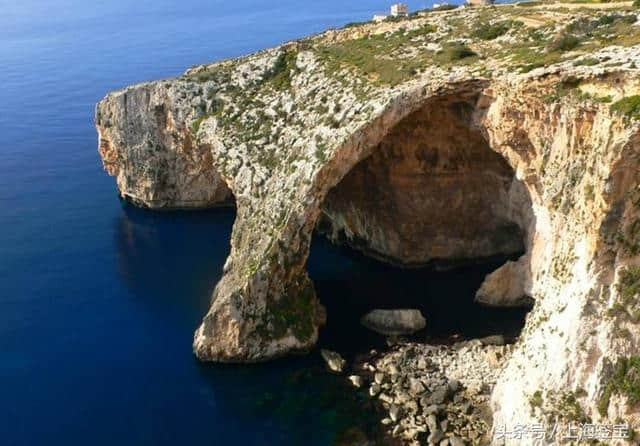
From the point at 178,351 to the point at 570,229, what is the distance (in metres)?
26.4

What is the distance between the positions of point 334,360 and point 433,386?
21.6ft

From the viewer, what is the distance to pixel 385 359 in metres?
41.1

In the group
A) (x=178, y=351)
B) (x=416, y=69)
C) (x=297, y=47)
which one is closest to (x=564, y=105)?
(x=416, y=69)

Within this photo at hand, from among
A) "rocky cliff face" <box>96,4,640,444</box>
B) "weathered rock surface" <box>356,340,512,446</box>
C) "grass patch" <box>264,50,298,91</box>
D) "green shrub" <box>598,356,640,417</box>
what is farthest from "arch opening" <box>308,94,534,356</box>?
"green shrub" <box>598,356,640,417</box>

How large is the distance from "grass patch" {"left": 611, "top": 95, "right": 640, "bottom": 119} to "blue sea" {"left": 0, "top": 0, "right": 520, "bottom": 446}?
2056 centimetres

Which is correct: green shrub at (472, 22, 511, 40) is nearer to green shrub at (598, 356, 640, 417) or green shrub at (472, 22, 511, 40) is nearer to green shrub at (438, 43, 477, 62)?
green shrub at (438, 43, 477, 62)

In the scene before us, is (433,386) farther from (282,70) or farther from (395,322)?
(282,70)

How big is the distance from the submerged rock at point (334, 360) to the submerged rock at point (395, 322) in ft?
14.2

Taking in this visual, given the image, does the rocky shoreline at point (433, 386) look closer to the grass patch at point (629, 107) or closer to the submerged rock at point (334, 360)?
the submerged rock at point (334, 360)

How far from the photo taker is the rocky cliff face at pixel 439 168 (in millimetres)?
29359

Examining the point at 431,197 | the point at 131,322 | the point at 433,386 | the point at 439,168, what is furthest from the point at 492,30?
the point at 131,322

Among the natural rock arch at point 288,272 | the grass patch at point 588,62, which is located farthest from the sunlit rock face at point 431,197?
the grass patch at point 588,62

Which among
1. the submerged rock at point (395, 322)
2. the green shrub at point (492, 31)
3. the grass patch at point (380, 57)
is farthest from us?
the green shrub at point (492, 31)

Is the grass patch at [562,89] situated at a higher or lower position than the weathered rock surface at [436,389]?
higher
